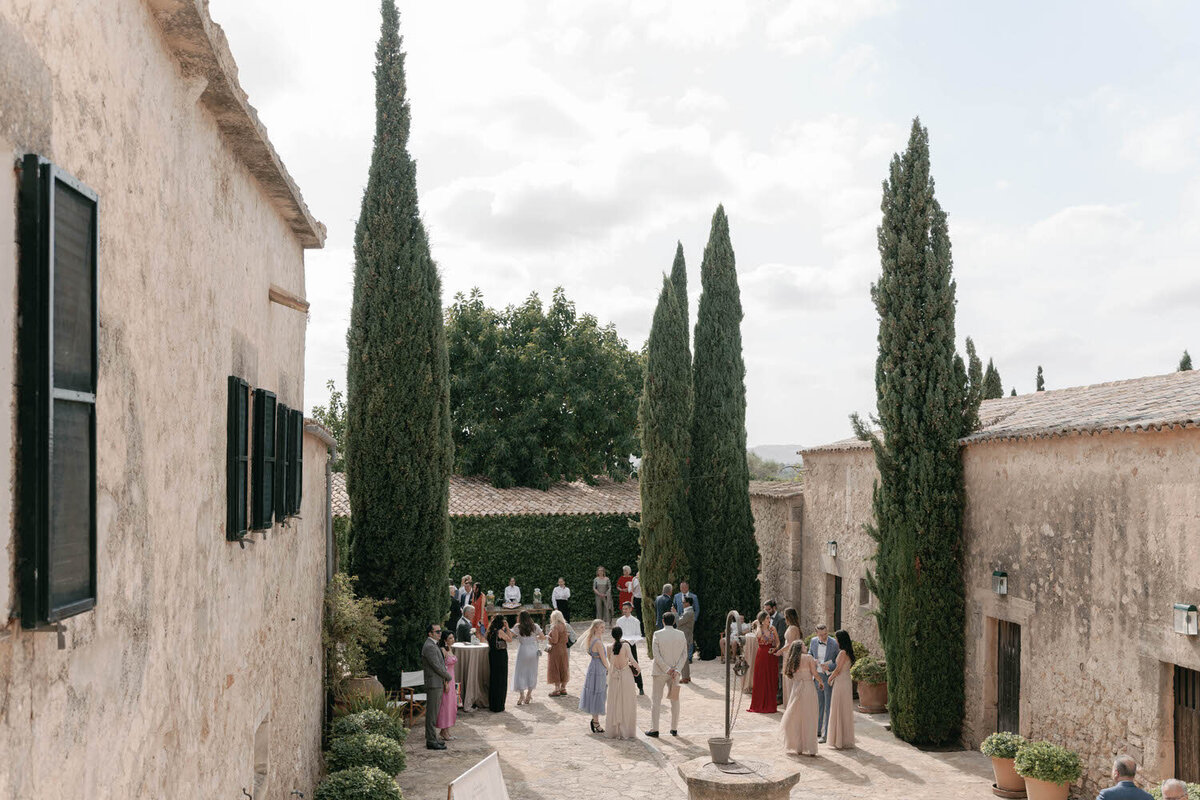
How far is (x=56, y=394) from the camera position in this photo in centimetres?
267

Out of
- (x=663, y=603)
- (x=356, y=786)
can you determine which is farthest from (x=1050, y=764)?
(x=663, y=603)

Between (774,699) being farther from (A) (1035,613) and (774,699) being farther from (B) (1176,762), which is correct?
(B) (1176,762)

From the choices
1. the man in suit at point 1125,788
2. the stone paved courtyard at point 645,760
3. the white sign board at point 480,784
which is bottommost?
the stone paved courtyard at point 645,760

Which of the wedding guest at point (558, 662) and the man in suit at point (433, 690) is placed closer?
the man in suit at point (433, 690)

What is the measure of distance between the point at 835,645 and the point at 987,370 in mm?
23504

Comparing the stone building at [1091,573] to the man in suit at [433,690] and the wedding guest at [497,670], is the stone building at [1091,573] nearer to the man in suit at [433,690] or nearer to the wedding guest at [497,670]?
the wedding guest at [497,670]

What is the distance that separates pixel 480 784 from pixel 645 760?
764cm

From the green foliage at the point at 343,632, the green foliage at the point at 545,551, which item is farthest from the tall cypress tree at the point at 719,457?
the green foliage at the point at 343,632

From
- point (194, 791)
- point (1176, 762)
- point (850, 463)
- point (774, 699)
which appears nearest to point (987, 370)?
point (850, 463)

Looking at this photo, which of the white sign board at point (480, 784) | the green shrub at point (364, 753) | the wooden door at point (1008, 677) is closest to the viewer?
the white sign board at point (480, 784)

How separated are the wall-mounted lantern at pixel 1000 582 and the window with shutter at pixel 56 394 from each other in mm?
11665

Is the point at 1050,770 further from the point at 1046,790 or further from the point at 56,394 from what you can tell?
the point at 56,394

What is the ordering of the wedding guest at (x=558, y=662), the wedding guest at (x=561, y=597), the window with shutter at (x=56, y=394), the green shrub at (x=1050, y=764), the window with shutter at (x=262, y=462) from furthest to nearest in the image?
the wedding guest at (x=561, y=597), the wedding guest at (x=558, y=662), the green shrub at (x=1050, y=764), the window with shutter at (x=262, y=462), the window with shutter at (x=56, y=394)

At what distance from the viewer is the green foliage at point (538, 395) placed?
106ft
